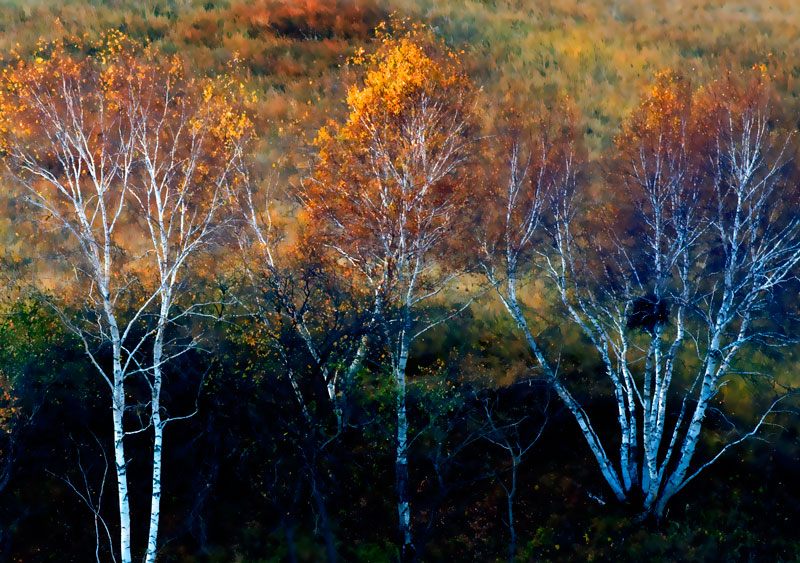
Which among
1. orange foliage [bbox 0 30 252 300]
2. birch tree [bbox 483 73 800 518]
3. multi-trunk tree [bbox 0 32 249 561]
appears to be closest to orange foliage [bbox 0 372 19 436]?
multi-trunk tree [bbox 0 32 249 561]

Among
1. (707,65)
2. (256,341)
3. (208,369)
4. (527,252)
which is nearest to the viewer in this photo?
(208,369)

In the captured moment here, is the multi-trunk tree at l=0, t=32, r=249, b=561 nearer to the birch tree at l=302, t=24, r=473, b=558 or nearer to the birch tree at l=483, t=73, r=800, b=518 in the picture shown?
the birch tree at l=302, t=24, r=473, b=558

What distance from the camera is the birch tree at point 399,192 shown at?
62.3ft

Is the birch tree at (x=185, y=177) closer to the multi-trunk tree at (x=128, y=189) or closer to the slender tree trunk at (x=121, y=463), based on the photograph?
the multi-trunk tree at (x=128, y=189)

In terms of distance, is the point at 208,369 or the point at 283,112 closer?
the point at 208,369

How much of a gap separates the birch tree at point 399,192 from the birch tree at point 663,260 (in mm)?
2010

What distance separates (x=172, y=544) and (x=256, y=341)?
582 centimetres

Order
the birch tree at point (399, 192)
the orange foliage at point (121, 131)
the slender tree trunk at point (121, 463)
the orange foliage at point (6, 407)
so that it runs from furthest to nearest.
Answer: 1. the orange foliage at point (121, 131)
2. the birch tree at point (399, 192)
3. the orange foliage at point (6, 407)
4. the slender tree trunk at point (121, 463)

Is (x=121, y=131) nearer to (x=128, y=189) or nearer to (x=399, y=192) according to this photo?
(x=128, y=189)

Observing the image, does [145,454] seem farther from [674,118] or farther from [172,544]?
[674,118]

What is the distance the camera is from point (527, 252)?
25.4 m

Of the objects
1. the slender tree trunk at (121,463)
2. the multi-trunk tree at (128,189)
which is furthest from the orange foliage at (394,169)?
the slender tree trunk at (121,463)

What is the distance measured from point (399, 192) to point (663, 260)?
9474 millimetres

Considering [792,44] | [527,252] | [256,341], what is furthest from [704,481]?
[792,44]
